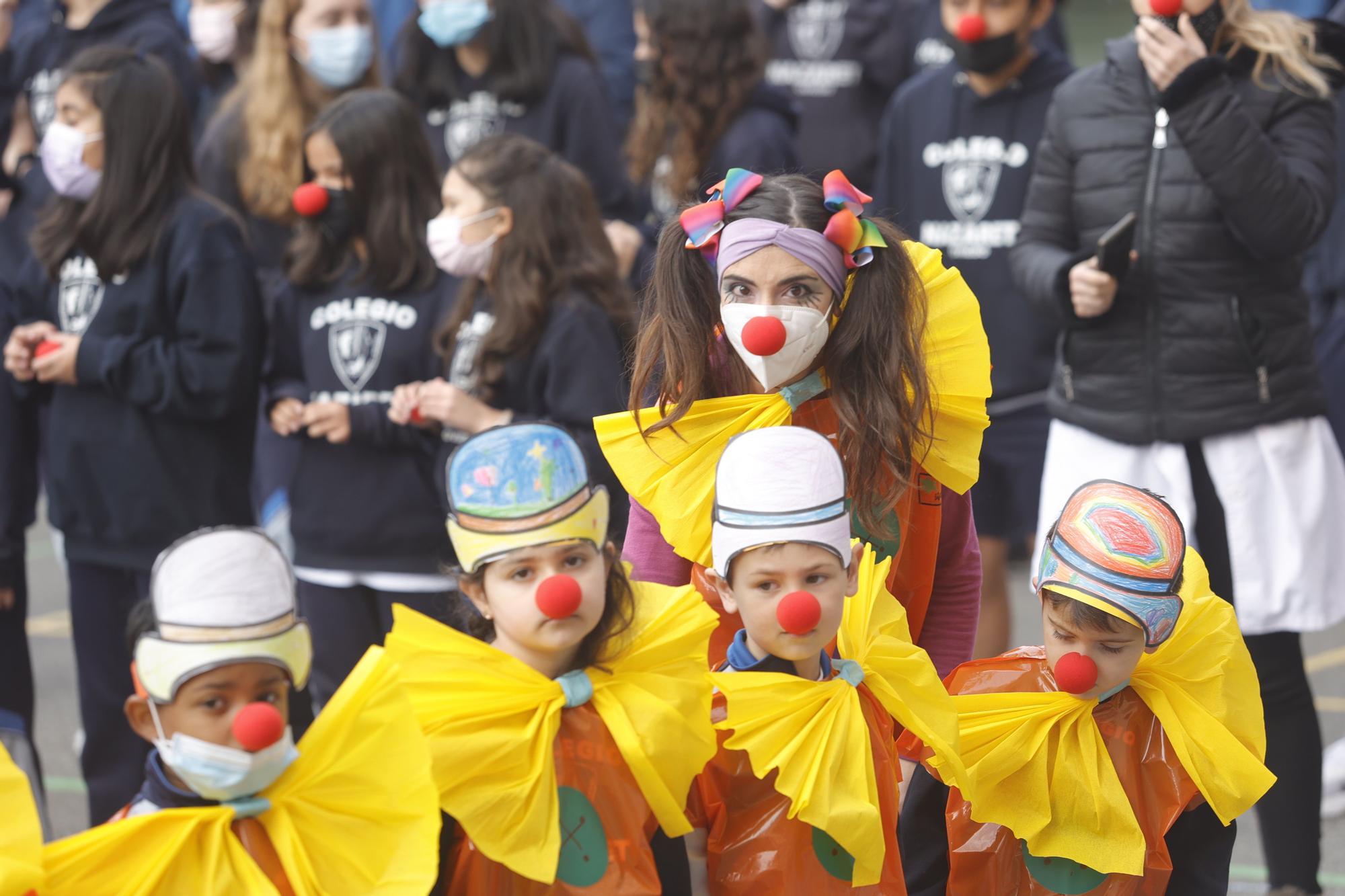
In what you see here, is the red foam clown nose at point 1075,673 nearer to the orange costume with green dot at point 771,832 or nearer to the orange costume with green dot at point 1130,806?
the orange costume with green dot at point 1130,806

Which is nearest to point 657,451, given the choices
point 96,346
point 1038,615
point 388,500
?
point 388,500

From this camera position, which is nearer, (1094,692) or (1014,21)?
(1094,692)

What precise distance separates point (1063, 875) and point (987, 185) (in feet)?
9.24

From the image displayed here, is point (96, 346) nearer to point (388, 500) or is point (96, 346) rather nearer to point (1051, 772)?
point (388, 500)

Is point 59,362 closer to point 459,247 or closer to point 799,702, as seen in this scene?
point 459,247

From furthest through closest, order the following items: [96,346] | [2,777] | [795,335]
→ [96,346] < [795,335] < [2,777]

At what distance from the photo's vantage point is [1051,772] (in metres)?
2.59

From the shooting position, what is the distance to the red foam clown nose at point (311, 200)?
439 cm

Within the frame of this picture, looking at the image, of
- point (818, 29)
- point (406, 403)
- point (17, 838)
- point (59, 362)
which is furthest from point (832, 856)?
point (818, 29)

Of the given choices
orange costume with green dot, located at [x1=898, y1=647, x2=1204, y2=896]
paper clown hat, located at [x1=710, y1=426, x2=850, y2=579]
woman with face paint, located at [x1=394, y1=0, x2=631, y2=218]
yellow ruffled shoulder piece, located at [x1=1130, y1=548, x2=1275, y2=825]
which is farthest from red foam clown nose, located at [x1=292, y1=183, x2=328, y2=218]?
yellow ruffled shoulder piece, located at [x1=1130, y1=548, x2=1275, y2=825]

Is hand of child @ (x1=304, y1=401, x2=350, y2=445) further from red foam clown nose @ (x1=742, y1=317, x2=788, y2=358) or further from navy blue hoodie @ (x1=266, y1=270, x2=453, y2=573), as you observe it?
red foam clown nose @ (x1=742, y1=317, x2=788, y2=358)

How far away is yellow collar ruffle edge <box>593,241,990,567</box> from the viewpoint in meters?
2.61

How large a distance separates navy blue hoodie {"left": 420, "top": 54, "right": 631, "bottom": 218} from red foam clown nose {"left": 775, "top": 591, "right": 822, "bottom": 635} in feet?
11.0

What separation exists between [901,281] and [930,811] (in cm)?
82
